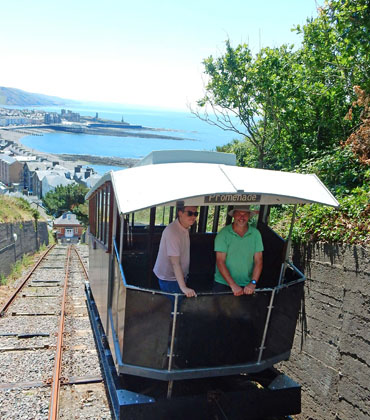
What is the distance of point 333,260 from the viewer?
5.34m

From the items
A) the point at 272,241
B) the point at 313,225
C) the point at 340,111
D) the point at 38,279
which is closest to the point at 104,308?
the point at 272,241

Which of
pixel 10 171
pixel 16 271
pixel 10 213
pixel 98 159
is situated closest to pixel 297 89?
pixel 16 271

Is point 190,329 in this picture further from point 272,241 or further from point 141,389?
point 272,241

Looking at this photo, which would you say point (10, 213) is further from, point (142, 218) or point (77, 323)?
point (142, 218)

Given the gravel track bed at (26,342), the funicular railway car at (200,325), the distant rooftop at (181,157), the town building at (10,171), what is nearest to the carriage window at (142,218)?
the funicular railway car at (200,325)

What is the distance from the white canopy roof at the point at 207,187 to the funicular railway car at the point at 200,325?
12mm

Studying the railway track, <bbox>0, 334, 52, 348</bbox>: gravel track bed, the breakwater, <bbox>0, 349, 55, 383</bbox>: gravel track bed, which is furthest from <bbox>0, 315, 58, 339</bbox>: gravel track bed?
the breakwater

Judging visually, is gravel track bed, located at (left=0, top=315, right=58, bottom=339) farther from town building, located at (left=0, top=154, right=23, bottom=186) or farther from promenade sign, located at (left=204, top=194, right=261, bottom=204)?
town building, located at (left=0, top=154, right=23, bottom=186)

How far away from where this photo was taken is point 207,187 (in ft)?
13.8

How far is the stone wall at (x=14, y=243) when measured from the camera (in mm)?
16984

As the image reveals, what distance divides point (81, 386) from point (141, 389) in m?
1.58

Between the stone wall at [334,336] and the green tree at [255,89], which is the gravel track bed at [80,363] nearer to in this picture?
the stone wall at [334,336]

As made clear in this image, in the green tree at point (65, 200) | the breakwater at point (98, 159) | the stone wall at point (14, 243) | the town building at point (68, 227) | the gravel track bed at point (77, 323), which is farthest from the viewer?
the breakwater at point (98, 159)

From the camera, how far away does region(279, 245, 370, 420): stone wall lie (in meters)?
4.71
